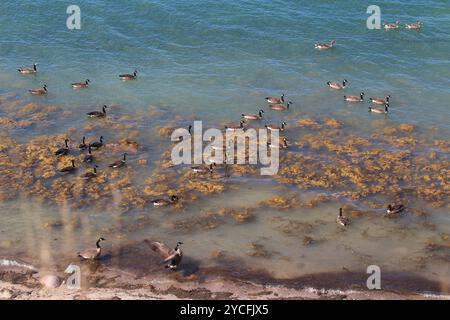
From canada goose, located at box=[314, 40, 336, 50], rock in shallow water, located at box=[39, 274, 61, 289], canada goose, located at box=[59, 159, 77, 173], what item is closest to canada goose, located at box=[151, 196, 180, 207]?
canada goose, located at box=[59, 159, 77, 173]

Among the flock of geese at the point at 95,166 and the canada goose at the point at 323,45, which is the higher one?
the canada goose at the point at 323,45

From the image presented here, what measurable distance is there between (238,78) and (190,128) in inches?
389

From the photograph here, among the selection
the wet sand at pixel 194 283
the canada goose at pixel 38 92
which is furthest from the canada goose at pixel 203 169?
the canada goose at pixel 38 92

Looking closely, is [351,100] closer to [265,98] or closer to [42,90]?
[265,98]

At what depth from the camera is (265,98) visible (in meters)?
43.3

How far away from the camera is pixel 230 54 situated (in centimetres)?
5006

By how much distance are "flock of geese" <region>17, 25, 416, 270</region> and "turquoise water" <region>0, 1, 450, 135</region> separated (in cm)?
79

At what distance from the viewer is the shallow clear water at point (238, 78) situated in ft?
92.7

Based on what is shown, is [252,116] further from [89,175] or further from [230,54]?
[89,175]

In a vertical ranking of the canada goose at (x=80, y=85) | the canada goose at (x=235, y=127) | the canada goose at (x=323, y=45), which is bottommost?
the canada goose at (x=235, y=127)

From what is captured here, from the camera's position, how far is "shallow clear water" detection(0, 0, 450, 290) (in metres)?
28.3

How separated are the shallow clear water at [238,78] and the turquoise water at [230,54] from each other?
0.16 meters

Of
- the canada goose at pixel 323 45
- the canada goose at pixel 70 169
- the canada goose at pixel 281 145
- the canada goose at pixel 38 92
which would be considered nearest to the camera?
the canada goose at pixel 70 169

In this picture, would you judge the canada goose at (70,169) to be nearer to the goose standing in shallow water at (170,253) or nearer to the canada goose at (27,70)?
the goose standing in shallow water at (170,253)
